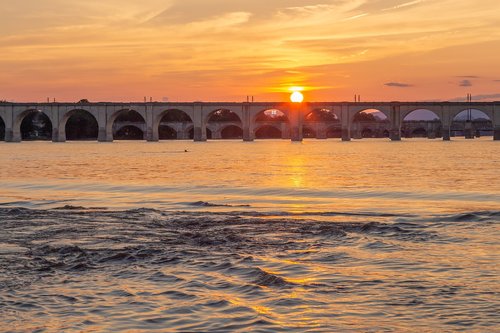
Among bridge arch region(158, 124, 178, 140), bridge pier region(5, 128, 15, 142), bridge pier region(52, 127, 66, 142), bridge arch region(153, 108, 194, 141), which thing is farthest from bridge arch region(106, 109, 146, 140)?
bridge pier region(5, 128, 15, 142)

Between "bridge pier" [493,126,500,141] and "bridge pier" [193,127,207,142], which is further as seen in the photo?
"bridge pier" [193,127,207,142]

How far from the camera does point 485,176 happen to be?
35.2 metres

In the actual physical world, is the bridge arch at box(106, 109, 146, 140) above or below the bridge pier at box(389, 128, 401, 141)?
above

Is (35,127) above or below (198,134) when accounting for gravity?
above

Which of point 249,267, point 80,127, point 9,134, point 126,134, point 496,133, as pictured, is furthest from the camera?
point 126,134

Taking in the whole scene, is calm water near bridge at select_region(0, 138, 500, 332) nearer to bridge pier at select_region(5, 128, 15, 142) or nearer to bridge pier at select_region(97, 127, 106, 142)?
bridge pier at select_region(97, 127, 106, 142)

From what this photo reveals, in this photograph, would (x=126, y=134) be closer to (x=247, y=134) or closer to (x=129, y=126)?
(x=129, y=126)

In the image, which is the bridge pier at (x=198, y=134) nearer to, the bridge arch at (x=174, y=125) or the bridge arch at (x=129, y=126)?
the bridge arch at (x=174, y=125)

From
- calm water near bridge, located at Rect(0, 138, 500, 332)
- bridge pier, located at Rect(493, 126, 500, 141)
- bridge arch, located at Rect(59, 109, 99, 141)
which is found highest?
bridge arch, located at Rect(59, 109, 99, 141)

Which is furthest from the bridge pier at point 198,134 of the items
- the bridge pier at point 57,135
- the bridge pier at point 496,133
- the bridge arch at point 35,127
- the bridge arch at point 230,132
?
the bridge pier at point 496,133

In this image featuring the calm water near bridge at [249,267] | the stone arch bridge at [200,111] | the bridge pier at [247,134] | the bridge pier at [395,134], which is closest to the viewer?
the calm water near bridge at [249,267]

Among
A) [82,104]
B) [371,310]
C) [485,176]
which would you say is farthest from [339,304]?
[82,104]

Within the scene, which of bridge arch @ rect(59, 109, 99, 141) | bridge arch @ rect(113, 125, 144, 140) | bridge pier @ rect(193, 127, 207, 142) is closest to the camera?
bridge pier @ rect(193, 127, 207, 142)

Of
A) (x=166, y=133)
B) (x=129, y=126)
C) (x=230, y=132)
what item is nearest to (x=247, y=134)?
(x=129, y=126)
